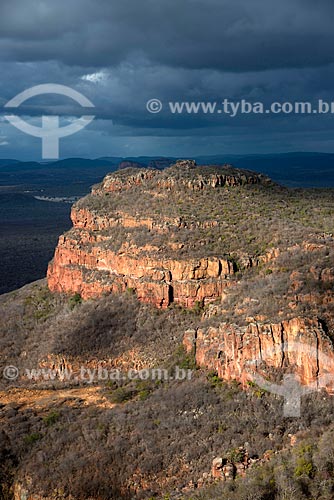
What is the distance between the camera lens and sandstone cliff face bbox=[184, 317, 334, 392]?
92.1 ft

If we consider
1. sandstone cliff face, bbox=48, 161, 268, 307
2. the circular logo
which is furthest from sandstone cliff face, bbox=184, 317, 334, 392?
the circular logo

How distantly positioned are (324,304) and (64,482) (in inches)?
648

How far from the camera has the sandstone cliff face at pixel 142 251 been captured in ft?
137

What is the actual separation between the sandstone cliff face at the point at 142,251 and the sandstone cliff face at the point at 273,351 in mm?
9204

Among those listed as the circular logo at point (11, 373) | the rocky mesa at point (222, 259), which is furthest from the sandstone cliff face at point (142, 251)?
the circular logo at point (11, 373)

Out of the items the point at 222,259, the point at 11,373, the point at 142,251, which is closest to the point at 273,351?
the point at 222,259

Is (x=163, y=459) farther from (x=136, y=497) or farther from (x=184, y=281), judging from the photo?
(x=184, y=281)

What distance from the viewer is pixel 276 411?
27359 mm

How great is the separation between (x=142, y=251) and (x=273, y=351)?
17678 millimetres

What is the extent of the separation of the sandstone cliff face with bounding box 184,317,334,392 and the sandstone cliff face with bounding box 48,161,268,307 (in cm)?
920

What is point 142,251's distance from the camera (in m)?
44.7

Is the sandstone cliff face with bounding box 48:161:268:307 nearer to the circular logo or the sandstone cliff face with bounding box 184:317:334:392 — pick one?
the circular logo

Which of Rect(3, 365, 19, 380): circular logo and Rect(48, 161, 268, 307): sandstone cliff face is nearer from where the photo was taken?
Rect(48, 161, 268, 307): sandstone cliff face

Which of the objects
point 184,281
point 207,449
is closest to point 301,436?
point 207,449
